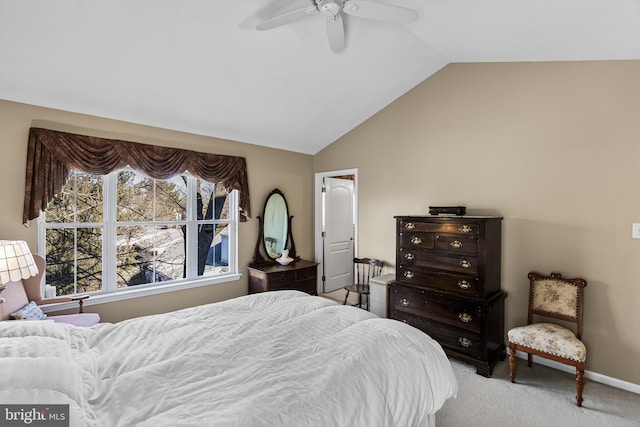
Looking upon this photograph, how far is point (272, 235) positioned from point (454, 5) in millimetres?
3416

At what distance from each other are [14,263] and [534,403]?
12.7 ft

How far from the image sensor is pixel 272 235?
4.52 m

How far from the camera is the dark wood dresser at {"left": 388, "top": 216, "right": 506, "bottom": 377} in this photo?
2.76 metres

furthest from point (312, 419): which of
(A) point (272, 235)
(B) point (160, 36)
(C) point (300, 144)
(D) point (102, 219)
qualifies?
(C) point (300, 144)

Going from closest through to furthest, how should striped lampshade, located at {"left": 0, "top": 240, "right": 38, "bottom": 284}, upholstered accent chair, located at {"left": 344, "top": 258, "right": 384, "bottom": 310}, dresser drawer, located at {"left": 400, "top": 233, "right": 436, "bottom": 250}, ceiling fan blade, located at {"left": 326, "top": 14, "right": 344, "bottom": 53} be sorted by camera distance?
striped lampshade, located at {"left": 0, "top": 240, "right": 38, "bottom": 284}, ceiling fan blade, located at {"left": 326, "top": 14, "right": 344, "bottom": 53}, dresser drawer, located at {"left": 400, "top": 233, "right": 436, "bottom": 250}, upholstered accent chair, located at {"left": 344, "top": 258, "right": 384, "bottom": 310}

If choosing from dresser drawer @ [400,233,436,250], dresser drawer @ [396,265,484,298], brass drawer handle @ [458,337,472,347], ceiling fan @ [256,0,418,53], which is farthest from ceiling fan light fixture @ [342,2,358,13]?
brass drawer handle @ [458,337,472,347]

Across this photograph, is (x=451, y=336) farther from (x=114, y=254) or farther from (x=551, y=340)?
(x=114, y=254)

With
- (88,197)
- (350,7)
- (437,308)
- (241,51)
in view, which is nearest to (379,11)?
(350,7)

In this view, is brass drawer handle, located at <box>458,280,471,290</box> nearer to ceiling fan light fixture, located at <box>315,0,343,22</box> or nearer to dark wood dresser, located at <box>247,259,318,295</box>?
dark wood dresser, located at <box>247,259,318,295</box>

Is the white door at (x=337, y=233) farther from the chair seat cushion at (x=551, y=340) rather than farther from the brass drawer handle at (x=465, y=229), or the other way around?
the chair seat cushion at (x=551, y=340)

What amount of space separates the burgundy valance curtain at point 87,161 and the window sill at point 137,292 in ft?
2.76

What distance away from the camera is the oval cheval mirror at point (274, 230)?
4.38 meters

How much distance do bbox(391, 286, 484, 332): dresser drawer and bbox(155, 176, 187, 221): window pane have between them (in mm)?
2750

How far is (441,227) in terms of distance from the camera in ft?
9.80
